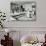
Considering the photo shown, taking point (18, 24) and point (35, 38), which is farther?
point (18, 24)


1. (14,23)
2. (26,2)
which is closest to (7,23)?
(14,23)

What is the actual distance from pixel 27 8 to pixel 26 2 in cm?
17

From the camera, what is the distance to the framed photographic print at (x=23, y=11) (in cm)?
395

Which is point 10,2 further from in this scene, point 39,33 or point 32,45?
point 32,45

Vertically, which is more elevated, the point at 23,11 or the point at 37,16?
the point at 23,11

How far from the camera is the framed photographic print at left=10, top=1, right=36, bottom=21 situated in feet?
12.9

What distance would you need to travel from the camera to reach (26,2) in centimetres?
395

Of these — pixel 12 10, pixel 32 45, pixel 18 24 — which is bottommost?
pixel 32 45

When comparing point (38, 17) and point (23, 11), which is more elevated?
point (23, 11)

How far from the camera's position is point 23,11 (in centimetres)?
397

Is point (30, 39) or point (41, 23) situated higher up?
point (41, 23)

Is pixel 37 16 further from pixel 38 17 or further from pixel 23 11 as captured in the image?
pixel 23 11

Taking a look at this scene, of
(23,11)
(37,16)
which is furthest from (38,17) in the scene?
(23,11)

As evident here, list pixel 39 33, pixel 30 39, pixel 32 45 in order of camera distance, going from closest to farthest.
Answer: pixel 32 45
pixel 30 39
pixel 39 33
